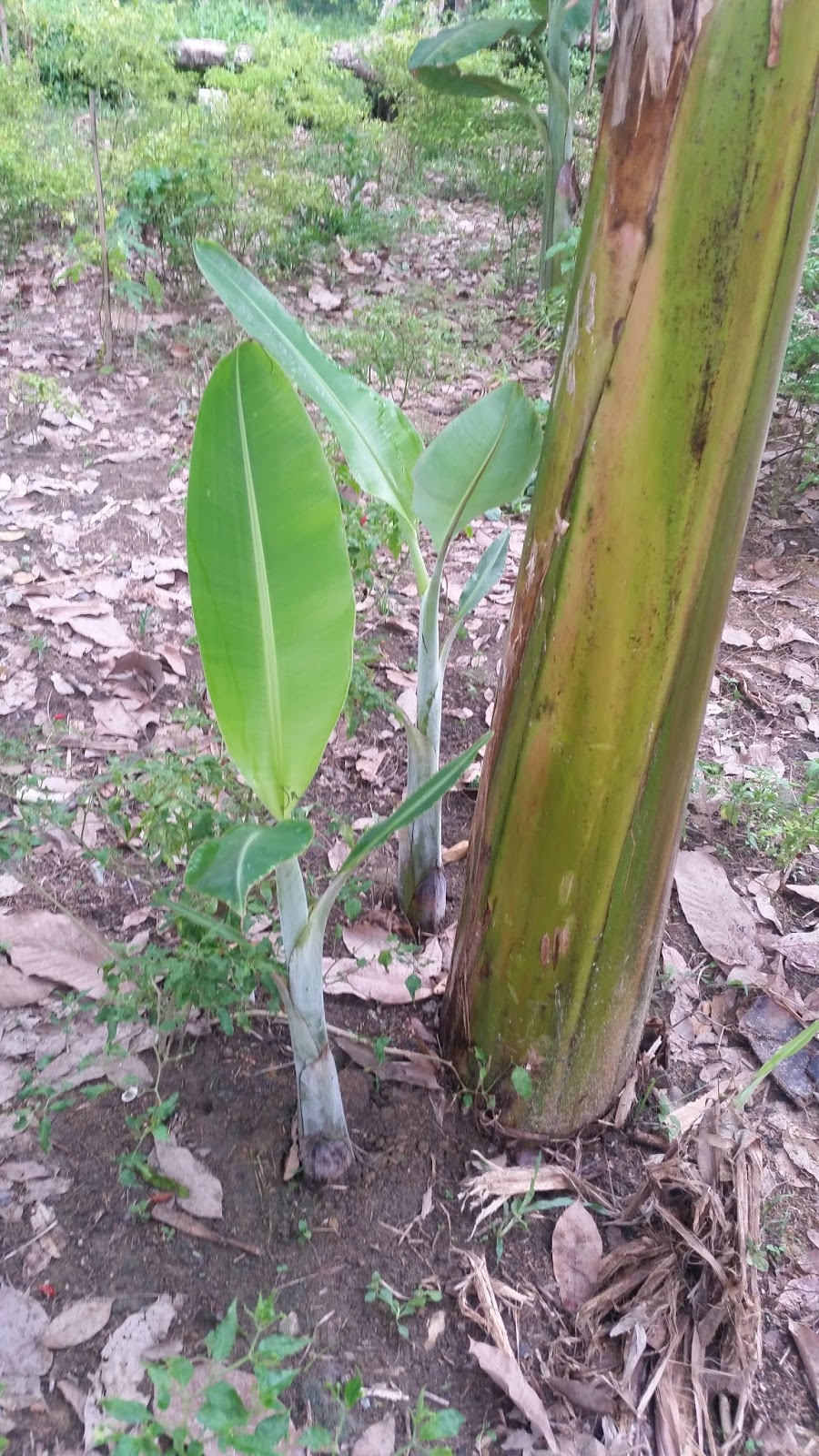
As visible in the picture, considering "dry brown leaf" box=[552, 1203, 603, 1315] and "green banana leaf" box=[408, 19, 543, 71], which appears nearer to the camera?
"dry brown leaf" box=[552, 1203, 603, 1315]

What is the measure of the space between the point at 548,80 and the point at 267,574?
4.17 meters

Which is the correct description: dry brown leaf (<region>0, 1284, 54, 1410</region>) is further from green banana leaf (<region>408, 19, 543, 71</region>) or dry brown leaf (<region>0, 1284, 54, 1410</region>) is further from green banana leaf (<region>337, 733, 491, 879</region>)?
green banana leaf (<region>408, 19, 543, 71</region>)

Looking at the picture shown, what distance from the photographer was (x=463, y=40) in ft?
13.1

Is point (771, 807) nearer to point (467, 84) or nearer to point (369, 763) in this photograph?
point (369, 763)

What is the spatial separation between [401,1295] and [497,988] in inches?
14.7

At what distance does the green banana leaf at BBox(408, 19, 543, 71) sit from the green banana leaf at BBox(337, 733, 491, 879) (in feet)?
13.9

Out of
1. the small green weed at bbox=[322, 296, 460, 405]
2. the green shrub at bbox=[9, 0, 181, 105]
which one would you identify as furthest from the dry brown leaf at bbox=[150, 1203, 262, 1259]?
the green shrub at bbox=[9, 0, 181, 105]

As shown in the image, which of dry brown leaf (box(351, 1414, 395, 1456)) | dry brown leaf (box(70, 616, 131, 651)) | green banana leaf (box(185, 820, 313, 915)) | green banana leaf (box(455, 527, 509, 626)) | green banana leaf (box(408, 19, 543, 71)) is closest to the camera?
green banana leaf (box(185, 820, 313, 915))

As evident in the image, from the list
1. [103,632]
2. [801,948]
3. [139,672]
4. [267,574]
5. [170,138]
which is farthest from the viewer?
[170,138]

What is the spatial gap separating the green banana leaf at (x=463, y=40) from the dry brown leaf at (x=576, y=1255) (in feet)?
14.8

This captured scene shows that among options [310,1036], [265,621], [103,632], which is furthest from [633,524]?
[103,632]

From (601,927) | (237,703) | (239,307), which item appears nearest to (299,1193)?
(601,927)

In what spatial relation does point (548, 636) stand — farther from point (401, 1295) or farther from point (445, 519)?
point (401, 1295)

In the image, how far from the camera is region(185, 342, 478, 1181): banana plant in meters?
0.81
